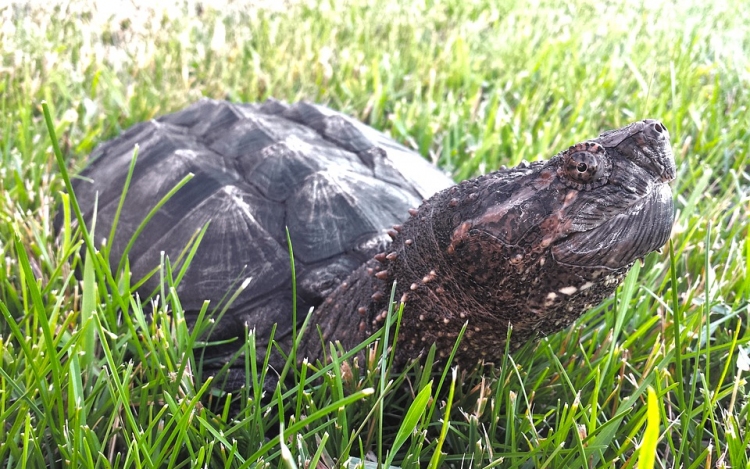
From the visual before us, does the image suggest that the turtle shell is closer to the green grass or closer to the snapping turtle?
the snapping turtle

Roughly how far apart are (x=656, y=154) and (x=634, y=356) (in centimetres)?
71

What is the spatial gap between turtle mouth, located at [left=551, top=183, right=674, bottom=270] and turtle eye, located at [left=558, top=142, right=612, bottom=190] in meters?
0.07

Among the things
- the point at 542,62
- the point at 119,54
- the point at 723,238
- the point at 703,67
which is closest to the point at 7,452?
the point at 723,238

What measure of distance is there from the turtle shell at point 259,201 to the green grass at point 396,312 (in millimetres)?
→ 147

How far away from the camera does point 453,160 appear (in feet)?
9.12

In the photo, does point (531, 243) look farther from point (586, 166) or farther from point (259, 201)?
point (259, 201)

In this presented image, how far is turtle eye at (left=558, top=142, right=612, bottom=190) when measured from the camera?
1094 mm

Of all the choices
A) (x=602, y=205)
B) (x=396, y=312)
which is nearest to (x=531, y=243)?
(x=602, y=205)

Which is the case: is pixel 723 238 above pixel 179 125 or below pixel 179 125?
below

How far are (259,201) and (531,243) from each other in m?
0.93

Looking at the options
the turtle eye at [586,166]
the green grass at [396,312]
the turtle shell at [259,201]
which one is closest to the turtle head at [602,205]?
the turtle eye at [586,166]

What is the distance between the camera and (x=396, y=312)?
143 cm

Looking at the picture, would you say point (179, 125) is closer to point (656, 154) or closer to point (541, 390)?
point (541, 390)

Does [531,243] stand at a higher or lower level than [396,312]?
higher
